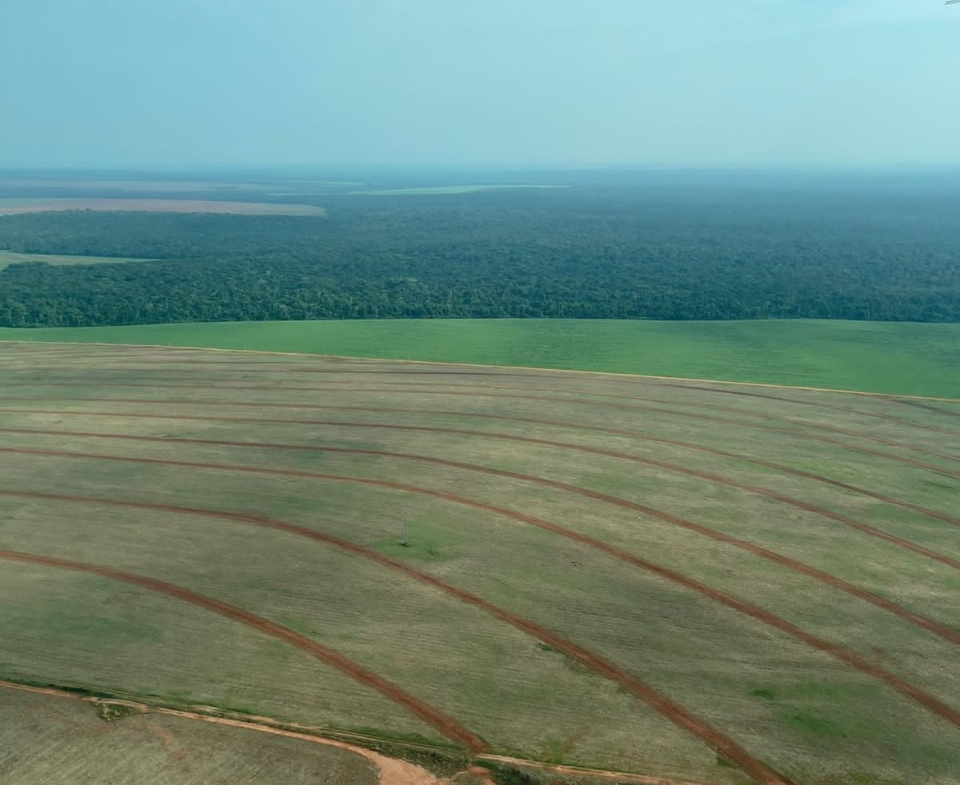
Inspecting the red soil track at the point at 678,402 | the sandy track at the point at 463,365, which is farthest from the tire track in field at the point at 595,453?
the sandy track at the point at 463,365

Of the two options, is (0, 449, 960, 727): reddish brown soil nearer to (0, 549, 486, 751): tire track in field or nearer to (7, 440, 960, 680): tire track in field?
(7, 440, 960, 680): tire track in field

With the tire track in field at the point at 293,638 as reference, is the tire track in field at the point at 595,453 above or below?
above

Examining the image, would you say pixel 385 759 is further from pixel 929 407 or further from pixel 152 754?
pixel 929 407

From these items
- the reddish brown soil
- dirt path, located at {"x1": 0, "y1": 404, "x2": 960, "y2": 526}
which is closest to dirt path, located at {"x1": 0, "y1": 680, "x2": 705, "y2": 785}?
the reddish brown soil

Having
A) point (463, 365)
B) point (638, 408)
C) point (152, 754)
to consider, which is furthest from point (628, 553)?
point (463, 365)

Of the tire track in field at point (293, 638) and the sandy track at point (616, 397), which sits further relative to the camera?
the sandy track at point (616, 397)

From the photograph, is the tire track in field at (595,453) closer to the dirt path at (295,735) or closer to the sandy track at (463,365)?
the sandy track at (463,365)

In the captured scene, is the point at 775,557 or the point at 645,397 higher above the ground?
the point at 645,397

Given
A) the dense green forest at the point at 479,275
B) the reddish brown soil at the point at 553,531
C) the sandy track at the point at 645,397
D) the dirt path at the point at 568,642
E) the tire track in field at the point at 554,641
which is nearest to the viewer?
the tire track in field at the point at 554,641
